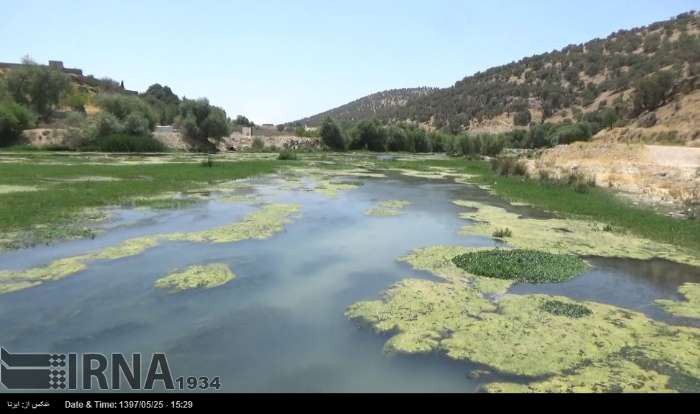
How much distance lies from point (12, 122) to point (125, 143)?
1083cm

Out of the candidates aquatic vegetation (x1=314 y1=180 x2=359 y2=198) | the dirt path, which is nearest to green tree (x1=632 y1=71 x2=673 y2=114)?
the dirt path

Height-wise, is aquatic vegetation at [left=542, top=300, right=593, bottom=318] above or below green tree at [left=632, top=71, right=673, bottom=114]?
below

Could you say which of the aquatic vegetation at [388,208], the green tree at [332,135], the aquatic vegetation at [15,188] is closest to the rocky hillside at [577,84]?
the green tree at [332,135]

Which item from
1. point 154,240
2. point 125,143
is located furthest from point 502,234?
point 125,143

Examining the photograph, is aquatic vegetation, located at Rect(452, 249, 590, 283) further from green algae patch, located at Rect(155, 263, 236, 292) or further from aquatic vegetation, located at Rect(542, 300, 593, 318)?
green algae patch, located at Rect(155, 263, 236, 292)

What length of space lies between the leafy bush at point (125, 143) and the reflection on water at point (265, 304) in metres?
41.0

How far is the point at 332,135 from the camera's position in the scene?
76.8m

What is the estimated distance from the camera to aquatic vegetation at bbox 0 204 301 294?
32.0ft

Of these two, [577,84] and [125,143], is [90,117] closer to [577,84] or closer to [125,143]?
[125,143]

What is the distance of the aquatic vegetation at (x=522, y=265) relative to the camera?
10906 mm

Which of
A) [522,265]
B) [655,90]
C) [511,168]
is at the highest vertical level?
[655,90]

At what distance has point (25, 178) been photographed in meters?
23.7

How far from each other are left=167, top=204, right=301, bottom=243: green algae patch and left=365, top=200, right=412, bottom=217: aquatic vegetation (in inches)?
123

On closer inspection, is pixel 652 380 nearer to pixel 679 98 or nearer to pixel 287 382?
pixel 287 382
